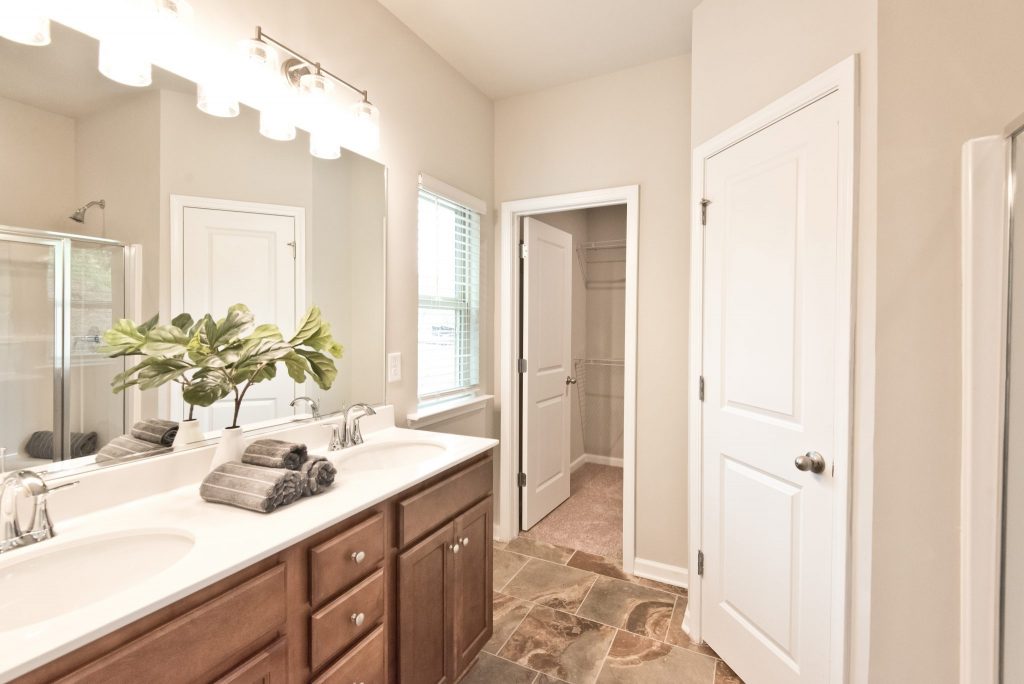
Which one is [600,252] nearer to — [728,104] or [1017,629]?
[728,104]

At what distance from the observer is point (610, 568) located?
2564mm

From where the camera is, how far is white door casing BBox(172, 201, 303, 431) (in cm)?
133

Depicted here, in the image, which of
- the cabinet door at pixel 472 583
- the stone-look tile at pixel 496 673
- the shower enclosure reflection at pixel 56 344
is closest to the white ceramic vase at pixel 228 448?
the shower enclosure reflection at pixel 56 344

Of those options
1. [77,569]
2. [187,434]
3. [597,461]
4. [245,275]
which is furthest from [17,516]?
[597,461]

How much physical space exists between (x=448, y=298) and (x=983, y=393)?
82.6 inches

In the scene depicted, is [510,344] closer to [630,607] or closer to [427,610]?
[630,607]

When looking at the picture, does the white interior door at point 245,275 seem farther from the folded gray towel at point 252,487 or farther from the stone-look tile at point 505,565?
the stone-look tile at point 505,565

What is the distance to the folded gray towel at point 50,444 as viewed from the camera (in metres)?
1.03

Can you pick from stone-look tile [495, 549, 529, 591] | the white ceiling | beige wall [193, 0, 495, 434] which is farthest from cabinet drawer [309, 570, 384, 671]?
the white ceiling

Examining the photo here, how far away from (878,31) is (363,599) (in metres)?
1.99

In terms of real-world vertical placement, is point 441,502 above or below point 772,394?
below

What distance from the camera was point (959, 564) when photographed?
1000 mm

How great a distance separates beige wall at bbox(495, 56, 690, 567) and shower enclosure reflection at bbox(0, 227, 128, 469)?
2.20m

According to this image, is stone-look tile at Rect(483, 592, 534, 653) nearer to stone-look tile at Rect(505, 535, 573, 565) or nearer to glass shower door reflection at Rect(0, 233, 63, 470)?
stone-look tile at Rect(505, 535, 573, 565)
